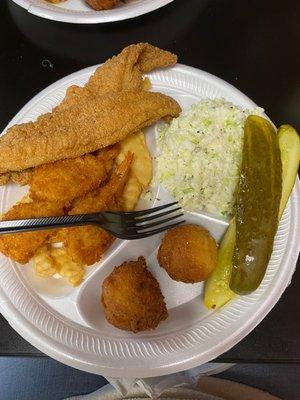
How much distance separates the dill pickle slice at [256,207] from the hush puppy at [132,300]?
258mm

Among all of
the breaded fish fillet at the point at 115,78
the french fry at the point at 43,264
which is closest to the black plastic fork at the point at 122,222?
the french fry at the point at 43,264

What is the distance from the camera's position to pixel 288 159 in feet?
5.62

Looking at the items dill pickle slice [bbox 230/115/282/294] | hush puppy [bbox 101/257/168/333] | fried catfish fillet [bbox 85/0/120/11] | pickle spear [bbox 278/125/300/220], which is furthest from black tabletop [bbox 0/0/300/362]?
hush puppy [bbox 101/257/168/333]

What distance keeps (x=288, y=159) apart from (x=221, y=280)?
0.48 meters

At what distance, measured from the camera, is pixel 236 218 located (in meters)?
1.65

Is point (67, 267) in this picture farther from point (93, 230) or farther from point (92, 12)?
point (92, 12)

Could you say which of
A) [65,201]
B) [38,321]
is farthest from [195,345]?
[65,201]

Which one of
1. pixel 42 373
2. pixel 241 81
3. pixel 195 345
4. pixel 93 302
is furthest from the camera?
pixel 241 81

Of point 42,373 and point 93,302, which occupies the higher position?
point 93,302

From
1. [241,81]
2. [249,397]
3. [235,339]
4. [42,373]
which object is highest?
[241,81]

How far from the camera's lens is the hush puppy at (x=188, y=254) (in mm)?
1626

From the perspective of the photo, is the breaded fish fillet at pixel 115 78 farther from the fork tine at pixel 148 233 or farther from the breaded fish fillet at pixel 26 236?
the fork tine at pixel 148 233

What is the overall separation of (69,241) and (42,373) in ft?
2.06

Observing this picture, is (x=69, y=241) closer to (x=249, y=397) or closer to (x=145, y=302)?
(x=145, y=302)
